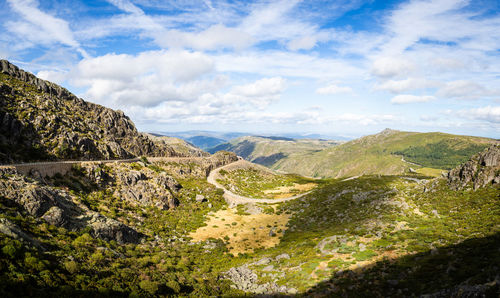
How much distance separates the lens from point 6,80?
82.9 metres

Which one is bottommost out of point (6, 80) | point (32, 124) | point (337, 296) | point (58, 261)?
point (337, 296)

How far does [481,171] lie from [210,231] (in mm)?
60078

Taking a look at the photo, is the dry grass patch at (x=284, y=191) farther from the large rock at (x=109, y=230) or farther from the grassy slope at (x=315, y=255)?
the large rock at (x=109, y=230)

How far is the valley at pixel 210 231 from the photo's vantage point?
22672 millimetres

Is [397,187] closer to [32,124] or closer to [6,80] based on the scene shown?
[32,124]

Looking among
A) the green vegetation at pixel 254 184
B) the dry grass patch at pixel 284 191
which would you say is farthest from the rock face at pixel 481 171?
the green vegetation at pixel 254 184

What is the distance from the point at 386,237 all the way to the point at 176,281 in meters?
32.9

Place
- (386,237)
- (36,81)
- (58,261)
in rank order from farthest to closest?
1. (36,81)
2. (386,237)
3. (58,261)

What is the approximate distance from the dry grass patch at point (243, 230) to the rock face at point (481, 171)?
4031 centimetres

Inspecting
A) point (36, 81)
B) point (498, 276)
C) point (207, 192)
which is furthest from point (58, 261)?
point (36, 81)

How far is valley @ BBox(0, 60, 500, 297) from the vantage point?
2267cm

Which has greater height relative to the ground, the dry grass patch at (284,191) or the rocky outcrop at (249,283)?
the rocky outcrop at (249,283)

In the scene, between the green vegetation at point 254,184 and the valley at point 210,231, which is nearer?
the valley at point 210,231

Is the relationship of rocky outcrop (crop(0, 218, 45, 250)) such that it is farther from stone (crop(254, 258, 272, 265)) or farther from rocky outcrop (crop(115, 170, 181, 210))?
rocky outcrop (crop(115, 170, 181, 210))
